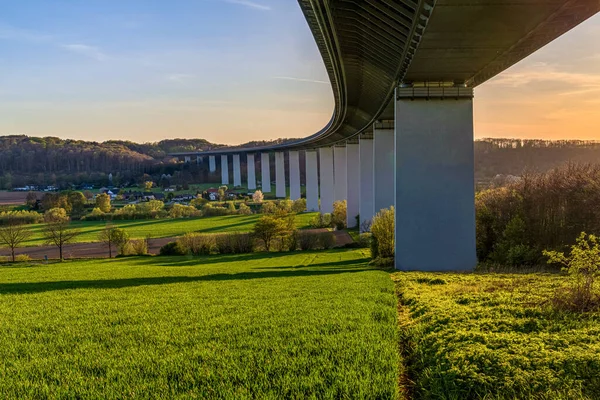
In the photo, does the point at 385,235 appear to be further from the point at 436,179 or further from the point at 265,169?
the point at 265,169

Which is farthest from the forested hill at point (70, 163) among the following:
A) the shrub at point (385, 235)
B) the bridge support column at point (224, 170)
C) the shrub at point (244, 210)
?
the shrub at point (385, 235)

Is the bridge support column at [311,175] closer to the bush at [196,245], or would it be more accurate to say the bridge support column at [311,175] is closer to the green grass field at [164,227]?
the green grass field at [164,227]

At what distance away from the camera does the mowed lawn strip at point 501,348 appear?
5.54 m

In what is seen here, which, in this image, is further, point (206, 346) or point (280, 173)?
point (280, 173)

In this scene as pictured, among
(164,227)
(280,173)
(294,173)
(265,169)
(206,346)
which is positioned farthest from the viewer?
(265,169)

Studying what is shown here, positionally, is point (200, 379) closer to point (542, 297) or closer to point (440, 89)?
point (542, 297)

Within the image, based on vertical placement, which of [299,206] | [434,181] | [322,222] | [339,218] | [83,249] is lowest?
[83,249]

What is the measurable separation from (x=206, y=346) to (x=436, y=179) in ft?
52.3

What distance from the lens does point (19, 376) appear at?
672cm

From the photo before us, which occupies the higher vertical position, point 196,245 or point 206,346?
point 206,346

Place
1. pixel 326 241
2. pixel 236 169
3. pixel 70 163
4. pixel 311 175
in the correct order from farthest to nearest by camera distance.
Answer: pixel 70 163
pixel 236 169
pixel 311 175
pixel 326 241

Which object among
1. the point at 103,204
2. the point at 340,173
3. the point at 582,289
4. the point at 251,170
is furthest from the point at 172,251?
the point at 251,170

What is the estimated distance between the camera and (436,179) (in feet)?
70.4

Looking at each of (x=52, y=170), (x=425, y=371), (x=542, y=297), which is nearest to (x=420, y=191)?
(x=542, y=297)
